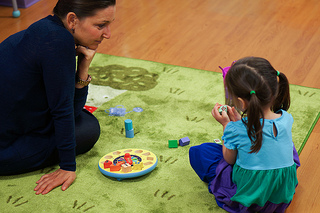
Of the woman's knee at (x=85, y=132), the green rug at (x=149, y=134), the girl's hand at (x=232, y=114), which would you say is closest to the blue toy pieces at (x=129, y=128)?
the green rug at (x=149, y=134)

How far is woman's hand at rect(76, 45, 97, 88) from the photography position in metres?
1.82

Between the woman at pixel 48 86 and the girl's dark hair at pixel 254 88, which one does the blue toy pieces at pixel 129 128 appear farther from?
the girl's dark hair at pixel 254 88

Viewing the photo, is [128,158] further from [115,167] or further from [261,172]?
[261,172]

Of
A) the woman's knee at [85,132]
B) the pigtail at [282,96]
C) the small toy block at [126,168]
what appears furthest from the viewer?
the woman's knee at [85,132]

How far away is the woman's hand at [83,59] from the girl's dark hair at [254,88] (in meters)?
0.59

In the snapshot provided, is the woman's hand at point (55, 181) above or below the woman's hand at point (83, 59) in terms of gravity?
below

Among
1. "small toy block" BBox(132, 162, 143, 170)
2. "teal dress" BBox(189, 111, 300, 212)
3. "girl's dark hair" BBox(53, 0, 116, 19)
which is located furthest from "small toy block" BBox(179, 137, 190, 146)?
"girl's dark hair" BBox(53, 0, 116, 19)

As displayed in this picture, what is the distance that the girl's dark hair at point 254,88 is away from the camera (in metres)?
1.48

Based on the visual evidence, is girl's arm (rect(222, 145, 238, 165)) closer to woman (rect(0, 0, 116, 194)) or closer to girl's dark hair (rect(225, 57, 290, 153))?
girl's dark hair (rect(225, 57, 290, 153))

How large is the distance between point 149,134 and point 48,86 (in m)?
0.65

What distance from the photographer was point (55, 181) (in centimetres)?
180

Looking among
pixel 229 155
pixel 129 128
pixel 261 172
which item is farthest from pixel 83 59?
pixel 261 172

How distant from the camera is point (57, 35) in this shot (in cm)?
163

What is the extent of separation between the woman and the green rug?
9 centimetres
